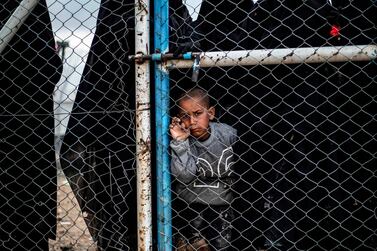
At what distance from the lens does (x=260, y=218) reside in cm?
238

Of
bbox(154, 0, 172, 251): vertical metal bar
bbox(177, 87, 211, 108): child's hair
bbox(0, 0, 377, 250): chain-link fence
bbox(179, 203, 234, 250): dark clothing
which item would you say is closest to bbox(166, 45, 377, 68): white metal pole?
bbox(0, 0, 377, 250): chain-link fence

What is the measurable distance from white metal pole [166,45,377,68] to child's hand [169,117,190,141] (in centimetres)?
47

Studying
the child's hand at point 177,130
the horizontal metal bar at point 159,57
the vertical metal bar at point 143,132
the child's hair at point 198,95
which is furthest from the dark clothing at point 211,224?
the horizontal metal bar at point 159,57

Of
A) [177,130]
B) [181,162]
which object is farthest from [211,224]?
[177,130]

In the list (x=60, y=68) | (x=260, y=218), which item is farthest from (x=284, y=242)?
(x=60, y=68)

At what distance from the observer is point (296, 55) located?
83.8 inches

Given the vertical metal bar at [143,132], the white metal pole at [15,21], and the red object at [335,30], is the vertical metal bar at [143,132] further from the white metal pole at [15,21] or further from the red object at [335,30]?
the red object at [335,30]

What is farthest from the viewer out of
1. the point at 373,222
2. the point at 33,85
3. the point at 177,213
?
the point at 33,85

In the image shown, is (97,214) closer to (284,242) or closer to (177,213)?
(177,213)

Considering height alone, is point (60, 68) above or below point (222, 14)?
below

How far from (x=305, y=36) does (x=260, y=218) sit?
1.01 m

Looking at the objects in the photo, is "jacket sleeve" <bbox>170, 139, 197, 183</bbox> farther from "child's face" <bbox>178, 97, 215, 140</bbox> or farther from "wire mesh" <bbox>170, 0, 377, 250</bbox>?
"child's face" <bbox>178, 97, 215, 140</bbox>

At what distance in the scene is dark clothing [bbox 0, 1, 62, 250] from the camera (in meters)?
2.64

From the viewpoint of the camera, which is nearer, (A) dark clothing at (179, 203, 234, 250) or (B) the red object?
(B) the red object
